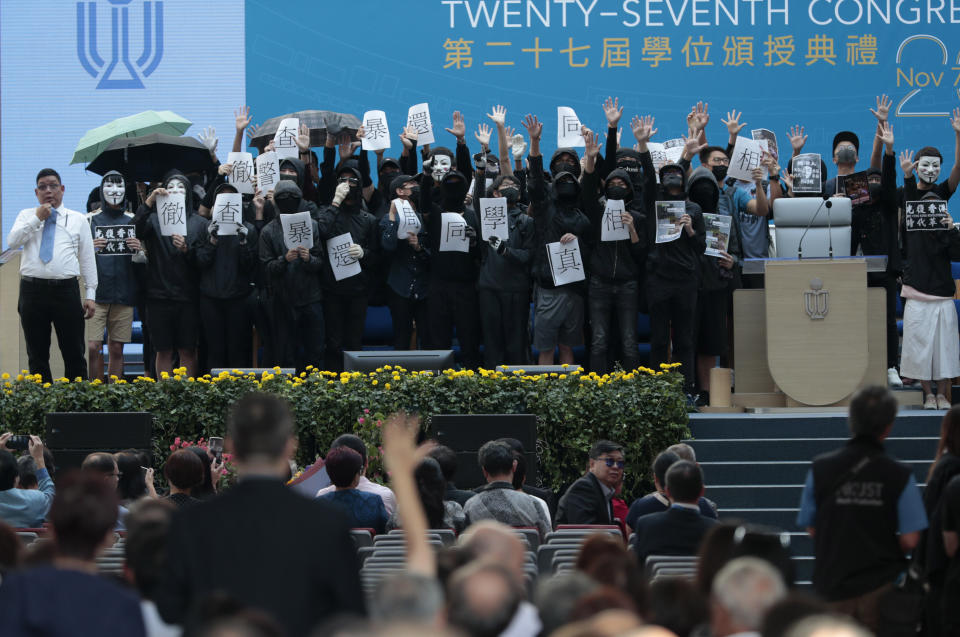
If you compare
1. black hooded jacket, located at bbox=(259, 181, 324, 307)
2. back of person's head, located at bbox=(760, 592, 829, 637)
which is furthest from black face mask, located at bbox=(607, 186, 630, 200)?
back of person's head, located at bbox=(760, 592, 829, 637)

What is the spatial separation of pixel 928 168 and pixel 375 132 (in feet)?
16.8

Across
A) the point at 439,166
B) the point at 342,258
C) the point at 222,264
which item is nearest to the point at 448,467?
the point at 342,258

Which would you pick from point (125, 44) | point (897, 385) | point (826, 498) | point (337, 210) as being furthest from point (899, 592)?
point (125, 44)

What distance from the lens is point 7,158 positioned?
1612 centimetres

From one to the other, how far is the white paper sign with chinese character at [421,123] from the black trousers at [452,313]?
1608mm

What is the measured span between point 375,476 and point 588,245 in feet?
10.5

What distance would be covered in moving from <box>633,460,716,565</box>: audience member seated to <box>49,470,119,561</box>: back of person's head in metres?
3.01

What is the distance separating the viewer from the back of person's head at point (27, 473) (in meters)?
7.88

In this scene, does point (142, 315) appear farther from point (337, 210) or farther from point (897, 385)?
point (897, 385)

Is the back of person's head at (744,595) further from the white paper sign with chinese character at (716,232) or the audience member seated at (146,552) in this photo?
the white paper sign with chinese character at (716,232)

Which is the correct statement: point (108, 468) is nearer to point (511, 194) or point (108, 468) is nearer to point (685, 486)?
point (685, 486)

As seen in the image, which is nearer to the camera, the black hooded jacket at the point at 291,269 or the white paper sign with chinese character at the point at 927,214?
the white paper sign with chinese character at the point at 927,214

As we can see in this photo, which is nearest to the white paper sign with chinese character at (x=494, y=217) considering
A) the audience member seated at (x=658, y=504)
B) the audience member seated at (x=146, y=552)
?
the audience member seated at (x=658, y=504)

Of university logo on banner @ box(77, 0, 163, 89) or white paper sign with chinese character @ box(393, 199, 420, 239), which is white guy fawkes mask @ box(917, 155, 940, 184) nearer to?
white paper sign with chinese character @ box(393, 199, 420, 239)
